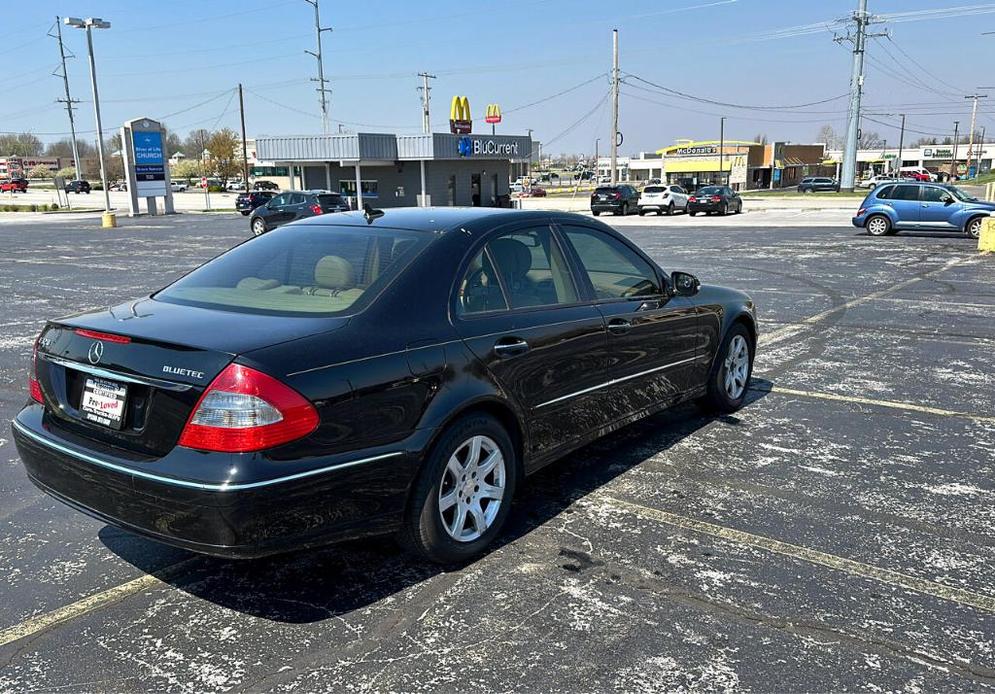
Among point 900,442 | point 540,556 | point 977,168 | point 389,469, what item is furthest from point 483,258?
point 977,168

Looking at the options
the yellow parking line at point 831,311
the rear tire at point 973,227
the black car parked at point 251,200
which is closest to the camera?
the yellow parking line at point 831,311

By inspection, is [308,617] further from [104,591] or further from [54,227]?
[54,227]

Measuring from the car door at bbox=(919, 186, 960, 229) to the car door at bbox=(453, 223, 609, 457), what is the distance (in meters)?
21.7

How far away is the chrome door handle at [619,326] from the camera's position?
180 inches

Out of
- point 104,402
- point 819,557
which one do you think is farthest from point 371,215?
point 819,557

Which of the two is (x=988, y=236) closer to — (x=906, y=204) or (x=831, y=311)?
(x=906, y=204)

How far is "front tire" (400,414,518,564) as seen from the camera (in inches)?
137

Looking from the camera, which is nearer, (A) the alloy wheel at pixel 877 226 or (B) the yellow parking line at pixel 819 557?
(B) the yellow parking line at pixel 819 557

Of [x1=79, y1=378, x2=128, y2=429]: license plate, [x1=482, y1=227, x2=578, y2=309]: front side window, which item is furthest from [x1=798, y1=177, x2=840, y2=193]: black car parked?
[x1=79, y1=378, x2=128, y2=429]: license plate

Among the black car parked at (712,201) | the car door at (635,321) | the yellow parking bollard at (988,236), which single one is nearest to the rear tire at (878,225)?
the yellow parking bollard at (988,236)

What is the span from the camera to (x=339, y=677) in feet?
9.37

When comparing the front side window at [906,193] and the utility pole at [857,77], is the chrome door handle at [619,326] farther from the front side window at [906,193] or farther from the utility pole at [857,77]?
the utility pole at [857,77]

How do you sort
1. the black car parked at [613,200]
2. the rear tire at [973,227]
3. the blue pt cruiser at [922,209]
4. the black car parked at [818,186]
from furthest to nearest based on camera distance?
the black car parked at [818,186]
the black car parked at [613,200]
the blue pt cruiser at [922,209]
the rear tire at [973,227]

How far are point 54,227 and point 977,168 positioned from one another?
4651 inches
